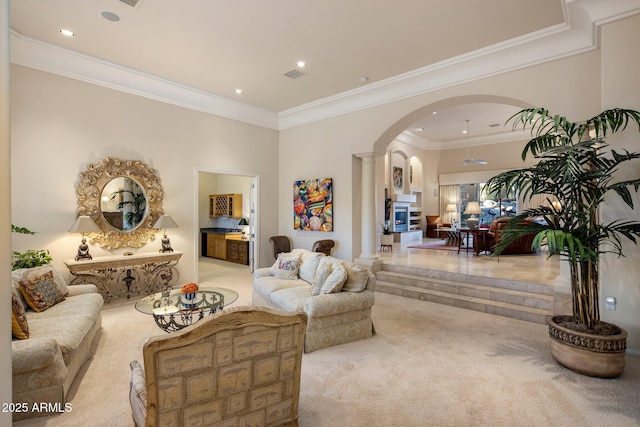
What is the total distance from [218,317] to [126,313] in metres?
3.84

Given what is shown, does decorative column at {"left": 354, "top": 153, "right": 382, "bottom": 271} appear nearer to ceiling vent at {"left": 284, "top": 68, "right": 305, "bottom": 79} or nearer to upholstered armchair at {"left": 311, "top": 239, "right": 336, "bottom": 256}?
upholstered armchair at {"left": 311, "top": 239, "right": 336, "bottom": 256}

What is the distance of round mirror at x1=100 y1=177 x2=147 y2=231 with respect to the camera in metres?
5.14

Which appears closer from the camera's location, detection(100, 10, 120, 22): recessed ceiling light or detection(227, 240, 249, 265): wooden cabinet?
detection(100, 10, 120, 22): recessed ceiling light

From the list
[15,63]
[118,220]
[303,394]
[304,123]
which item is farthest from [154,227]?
[303,394]

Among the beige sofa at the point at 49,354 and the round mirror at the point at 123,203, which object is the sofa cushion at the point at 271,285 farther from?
the round mirror at the point at 123,203

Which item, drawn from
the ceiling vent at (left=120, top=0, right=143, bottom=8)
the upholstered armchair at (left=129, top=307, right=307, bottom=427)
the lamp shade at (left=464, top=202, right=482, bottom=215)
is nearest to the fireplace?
the lamp shade at (left=464, top=202, right=482, bottom=215)

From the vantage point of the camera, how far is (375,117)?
6.02 m

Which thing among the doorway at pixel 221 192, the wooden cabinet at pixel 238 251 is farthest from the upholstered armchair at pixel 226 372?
the doorway at pixel 221 192

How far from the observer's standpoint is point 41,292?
11.0 feet

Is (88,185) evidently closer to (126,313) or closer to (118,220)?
(118,220)

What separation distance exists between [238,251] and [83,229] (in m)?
4.38

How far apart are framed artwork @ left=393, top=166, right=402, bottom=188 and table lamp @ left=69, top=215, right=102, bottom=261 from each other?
304 inches

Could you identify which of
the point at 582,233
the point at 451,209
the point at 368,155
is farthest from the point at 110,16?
the point at 451,209

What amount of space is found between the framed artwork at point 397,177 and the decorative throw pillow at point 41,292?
8.41 metres
